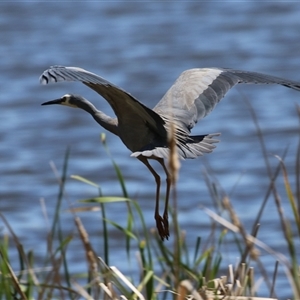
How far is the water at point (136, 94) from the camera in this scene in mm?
8680

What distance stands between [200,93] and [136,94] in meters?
6.23

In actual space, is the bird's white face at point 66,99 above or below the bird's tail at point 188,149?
above

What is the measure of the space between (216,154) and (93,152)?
1.26 meters

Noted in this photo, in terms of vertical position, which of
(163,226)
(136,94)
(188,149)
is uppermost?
(188,149)

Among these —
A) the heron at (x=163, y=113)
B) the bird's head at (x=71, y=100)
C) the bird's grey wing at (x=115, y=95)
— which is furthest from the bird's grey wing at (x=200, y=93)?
the bird's head at (x=71, y=100)

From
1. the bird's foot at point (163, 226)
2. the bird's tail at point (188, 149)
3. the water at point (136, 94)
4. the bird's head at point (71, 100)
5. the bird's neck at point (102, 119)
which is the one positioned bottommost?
the water at point (136, 94)

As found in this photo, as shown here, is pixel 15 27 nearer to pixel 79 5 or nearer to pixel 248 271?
pixel 79 5

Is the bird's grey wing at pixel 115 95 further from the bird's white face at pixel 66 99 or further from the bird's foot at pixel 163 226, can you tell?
the bird's foot at pixel 163 226

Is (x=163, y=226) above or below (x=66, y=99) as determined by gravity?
below

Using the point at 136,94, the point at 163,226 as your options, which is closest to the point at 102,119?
the point at 163,226

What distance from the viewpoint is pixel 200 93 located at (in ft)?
16.0

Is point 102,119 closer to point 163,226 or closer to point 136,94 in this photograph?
point 163,226

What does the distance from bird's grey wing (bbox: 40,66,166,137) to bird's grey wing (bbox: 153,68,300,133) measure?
17 centimetres

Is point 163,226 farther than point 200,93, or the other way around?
point 200,93
